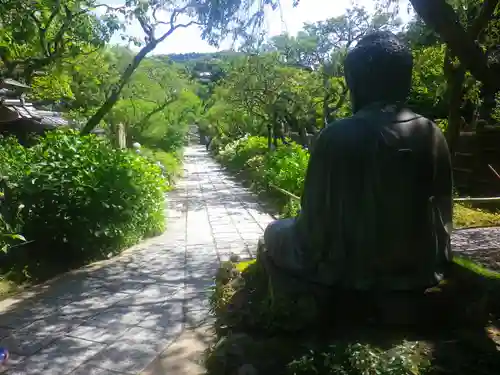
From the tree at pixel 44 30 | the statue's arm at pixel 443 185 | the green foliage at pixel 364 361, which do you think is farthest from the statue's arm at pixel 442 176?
the tree at pixel 44 30

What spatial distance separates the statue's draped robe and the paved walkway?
6.33 ft

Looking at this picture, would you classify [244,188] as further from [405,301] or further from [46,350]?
[405,301]

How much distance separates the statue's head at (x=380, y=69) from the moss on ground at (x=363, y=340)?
1.20 meters

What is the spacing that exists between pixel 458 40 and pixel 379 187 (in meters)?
1.03

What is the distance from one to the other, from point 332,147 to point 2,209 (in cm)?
494

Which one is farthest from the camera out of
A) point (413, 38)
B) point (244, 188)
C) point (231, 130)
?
point (231, 130)

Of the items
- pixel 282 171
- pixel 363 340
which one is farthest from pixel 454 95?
pixel 282 171

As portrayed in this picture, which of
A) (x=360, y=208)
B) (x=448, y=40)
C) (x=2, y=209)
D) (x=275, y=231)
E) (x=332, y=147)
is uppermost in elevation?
(x=448, y=40)

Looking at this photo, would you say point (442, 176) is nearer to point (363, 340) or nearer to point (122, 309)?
point (363, 340)

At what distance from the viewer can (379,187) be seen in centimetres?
260

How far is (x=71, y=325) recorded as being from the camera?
4.41 metres

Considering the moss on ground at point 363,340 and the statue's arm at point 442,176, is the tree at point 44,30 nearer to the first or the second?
the moss on ground at point 363,340

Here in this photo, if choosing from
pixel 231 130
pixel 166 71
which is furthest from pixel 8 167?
pixel 231 130

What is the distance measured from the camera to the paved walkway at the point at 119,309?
3730 millimetres
